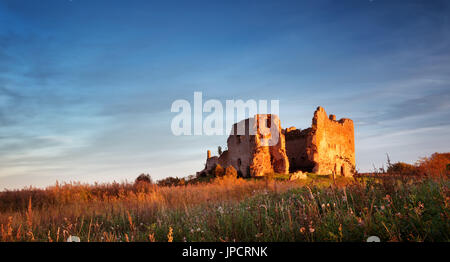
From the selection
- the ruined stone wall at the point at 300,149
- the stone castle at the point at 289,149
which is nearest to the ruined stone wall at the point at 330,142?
the stone castle at the point at 289,149

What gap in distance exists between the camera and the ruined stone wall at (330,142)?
3438cm

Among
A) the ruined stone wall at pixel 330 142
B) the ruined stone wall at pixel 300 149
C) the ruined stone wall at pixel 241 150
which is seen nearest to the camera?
the ruined stone wall at pixel 241 150

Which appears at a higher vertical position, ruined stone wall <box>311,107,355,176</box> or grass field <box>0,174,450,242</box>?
ruined stone wall <box>311,107,355,176</box>

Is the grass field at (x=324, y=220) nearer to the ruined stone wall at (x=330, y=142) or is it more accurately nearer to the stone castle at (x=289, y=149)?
the stone castle at (x=289, y=149)

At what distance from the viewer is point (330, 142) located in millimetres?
37656

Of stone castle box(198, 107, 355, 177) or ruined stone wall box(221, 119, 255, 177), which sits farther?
ruined stone wall box(221, 119, 255, 177)

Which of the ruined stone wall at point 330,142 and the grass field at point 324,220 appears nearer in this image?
the grass field at point 324,220

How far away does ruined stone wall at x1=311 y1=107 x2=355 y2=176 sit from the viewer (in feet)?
113

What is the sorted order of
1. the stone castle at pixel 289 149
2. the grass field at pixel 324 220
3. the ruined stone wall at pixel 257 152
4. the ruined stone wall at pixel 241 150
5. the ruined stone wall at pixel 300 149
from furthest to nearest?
the ruined stone wall at pixel 300 149, the ruined stone wall at pixel 241 150, the stone castle at pixel 289 149, the ruined stone wall at pixel 257 152, the grass field at pixel 324 220

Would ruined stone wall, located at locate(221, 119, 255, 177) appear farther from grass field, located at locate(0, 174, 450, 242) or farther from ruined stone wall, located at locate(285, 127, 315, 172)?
grass field, located at locate(0, 174, 450, 242)

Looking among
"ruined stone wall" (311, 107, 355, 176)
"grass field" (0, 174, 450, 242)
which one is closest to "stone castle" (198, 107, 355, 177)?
"ruined stone wall" (311, 107, 355, 176)

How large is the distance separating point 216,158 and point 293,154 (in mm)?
10903
